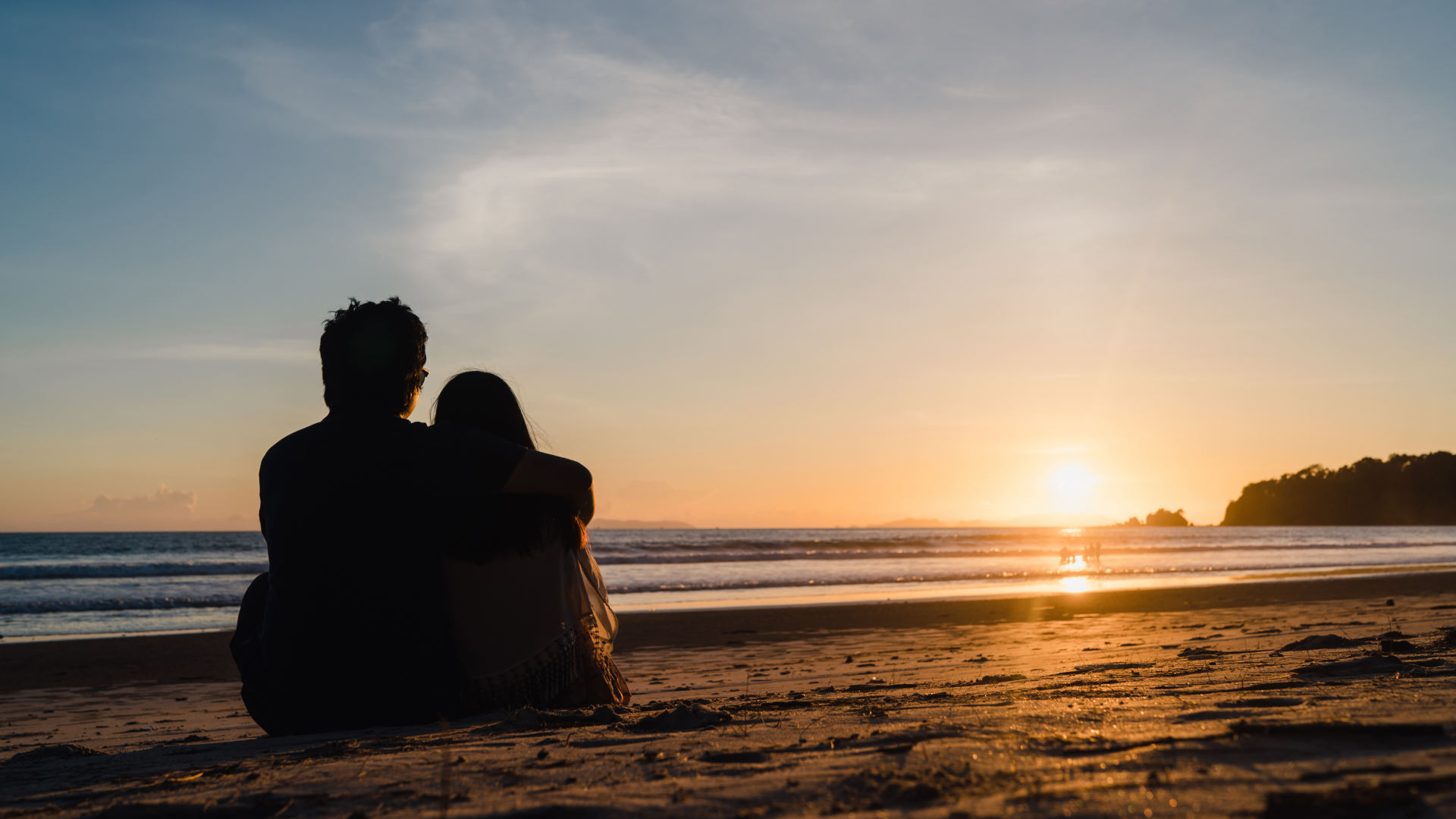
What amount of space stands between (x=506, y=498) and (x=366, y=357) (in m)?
0.67

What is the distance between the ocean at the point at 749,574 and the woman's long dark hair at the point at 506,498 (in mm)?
10868

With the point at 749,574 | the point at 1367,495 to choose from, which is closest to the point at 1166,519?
the point at 1367,495

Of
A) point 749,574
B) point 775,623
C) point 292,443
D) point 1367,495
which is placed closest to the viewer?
point 292,443

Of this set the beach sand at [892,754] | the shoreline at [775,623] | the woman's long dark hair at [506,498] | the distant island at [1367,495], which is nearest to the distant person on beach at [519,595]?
the woman's long dark hair at [506,498]

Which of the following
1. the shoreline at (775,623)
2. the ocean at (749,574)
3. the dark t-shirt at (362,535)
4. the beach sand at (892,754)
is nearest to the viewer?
the beach sand at (892,754)

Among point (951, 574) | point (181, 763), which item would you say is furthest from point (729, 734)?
point (951, 574)

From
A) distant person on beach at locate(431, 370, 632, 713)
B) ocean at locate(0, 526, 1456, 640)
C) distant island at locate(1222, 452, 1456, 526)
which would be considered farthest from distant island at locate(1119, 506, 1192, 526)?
distant person on beach at locate(431, 370, 632, 713)

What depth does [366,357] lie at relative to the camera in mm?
2789

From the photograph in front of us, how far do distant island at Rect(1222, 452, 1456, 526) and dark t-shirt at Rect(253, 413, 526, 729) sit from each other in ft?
398

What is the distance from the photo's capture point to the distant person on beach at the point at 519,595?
2.88 m

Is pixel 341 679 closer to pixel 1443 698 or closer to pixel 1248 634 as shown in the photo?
pixel 1443 698

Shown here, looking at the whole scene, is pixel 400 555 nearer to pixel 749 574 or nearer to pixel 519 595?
pixel 519 595

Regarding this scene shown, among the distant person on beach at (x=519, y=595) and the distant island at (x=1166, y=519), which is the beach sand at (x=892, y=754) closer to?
the distant person on beach at (x=519, y=595)

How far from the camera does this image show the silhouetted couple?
266cm
